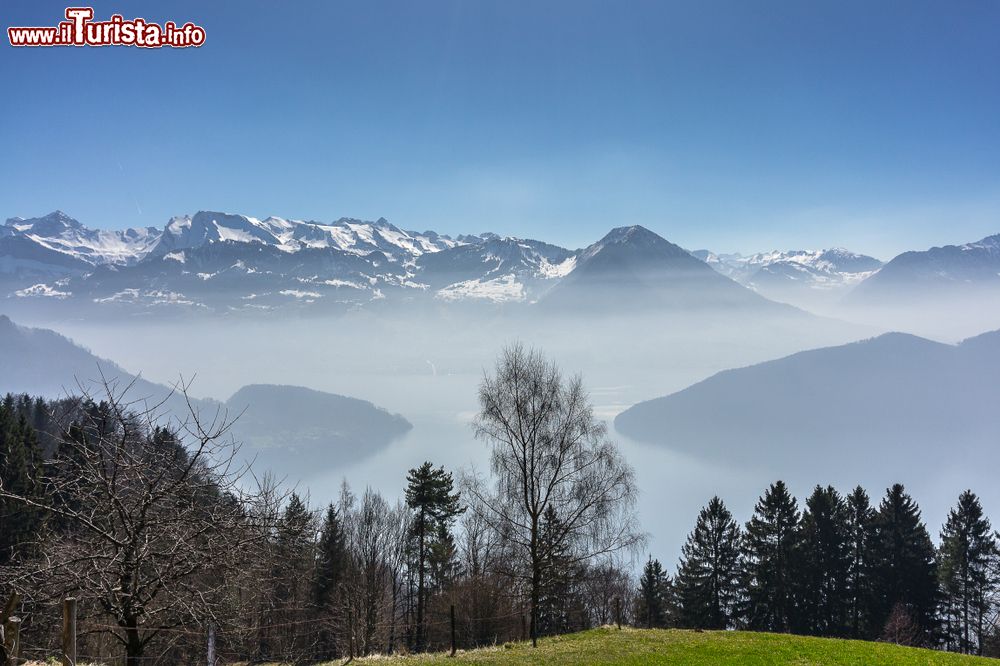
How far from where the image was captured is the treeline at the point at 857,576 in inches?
1617

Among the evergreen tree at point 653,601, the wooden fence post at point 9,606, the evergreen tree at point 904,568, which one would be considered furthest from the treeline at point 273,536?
the evergreen tree at point 904,568

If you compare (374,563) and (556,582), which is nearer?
(556,582)

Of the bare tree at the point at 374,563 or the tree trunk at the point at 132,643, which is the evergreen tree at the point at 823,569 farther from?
the tree trunk at the point at 132,643

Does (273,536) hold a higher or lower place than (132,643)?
higher

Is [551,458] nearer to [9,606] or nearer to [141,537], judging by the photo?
[141,537]

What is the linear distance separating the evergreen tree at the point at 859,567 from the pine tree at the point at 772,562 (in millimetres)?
4125

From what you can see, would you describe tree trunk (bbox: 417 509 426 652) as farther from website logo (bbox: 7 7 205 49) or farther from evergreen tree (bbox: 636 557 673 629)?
website logo (bbox: 7 7 205 49)

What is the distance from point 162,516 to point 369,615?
30.9 metres

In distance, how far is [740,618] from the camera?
44844 mm

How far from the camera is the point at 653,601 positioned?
4862 cm

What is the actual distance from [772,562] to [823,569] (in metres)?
3.57

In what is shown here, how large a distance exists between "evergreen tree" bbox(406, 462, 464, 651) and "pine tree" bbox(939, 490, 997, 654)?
37666mm

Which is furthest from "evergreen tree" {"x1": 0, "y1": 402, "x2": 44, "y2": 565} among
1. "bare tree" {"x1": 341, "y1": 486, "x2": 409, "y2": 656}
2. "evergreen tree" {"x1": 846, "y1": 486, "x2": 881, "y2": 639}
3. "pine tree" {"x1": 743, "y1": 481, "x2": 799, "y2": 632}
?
"evergreen tree" {"x1": 846, "y1": 486, "x2": 881, "y2": 639}

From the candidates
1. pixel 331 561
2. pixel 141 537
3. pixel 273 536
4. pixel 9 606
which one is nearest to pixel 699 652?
pixel 273 536
